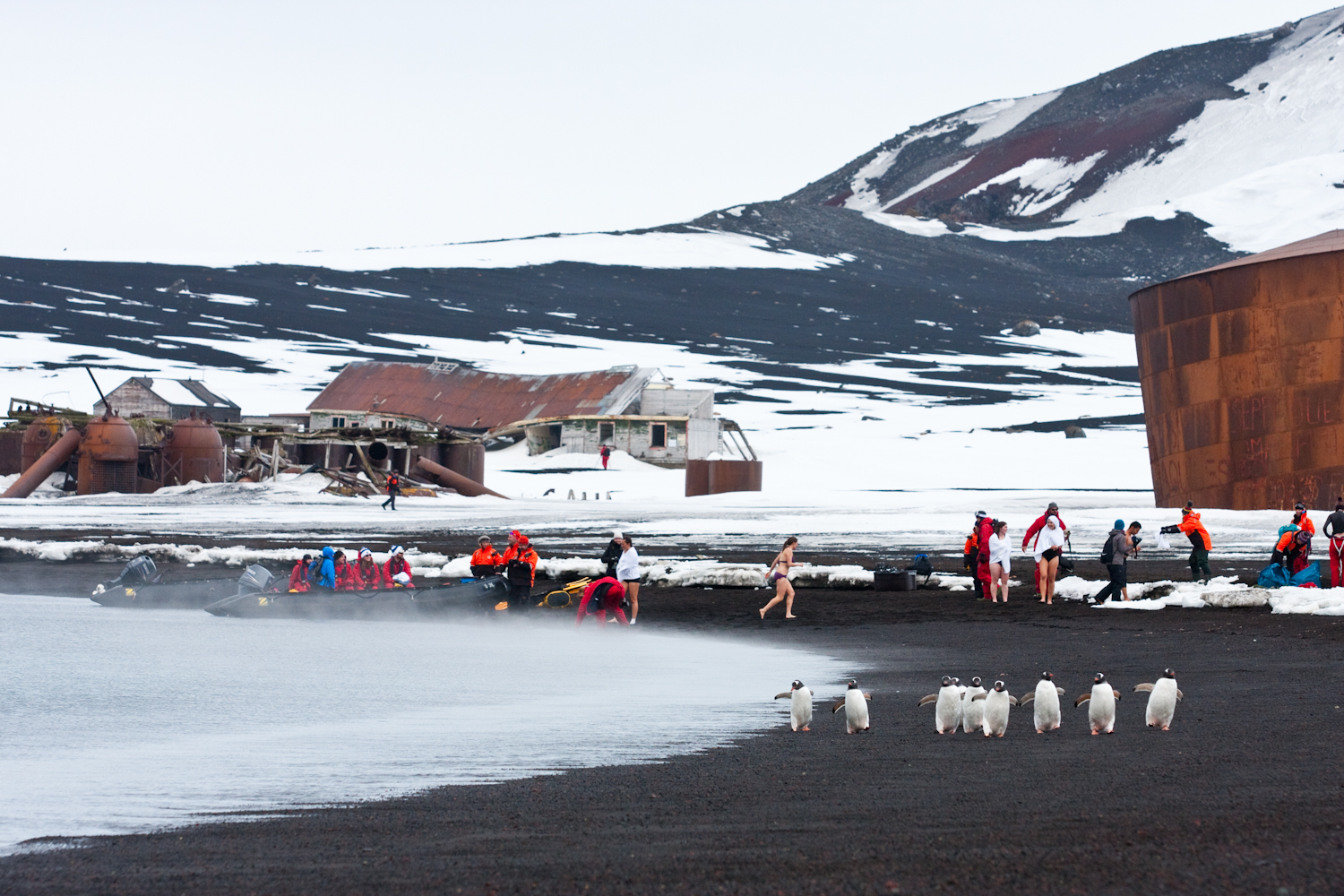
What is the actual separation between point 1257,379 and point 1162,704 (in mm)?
23289

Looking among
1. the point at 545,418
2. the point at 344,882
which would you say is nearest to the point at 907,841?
the point at 344,882

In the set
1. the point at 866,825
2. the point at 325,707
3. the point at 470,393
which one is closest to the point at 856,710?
the point at 866,825

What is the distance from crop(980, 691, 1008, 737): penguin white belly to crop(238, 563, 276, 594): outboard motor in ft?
53.7

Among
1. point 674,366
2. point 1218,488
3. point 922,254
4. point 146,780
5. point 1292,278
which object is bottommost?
point 146,780

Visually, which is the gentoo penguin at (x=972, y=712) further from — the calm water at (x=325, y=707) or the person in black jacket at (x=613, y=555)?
the person in black jacket at (x=613, y=555)

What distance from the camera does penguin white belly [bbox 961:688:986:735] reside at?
11.0 meters

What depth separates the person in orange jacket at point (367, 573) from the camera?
80.3 feet

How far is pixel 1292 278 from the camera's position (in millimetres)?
31125

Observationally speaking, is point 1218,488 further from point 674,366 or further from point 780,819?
point 674,366

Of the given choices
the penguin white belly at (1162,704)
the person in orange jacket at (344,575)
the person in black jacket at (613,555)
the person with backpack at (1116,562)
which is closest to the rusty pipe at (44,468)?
the person in orange jacket at (344,575)

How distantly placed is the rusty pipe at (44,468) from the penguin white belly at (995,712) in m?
49.7

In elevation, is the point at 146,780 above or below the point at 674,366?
below

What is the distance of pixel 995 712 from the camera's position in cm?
1076

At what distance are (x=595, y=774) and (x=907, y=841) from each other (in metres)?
3.03
